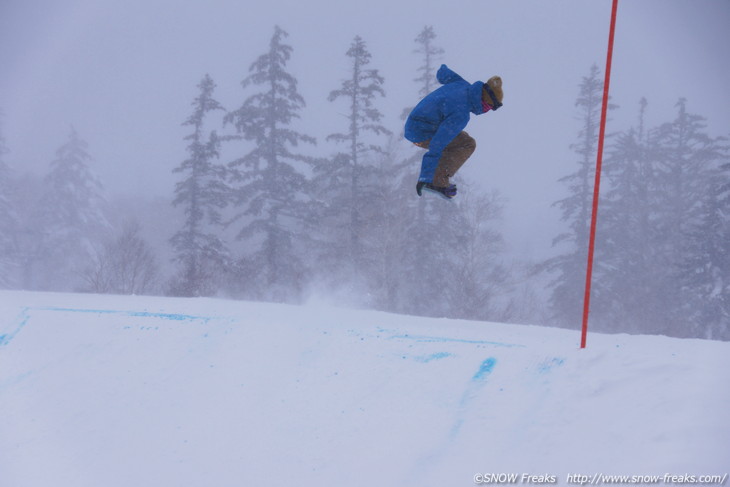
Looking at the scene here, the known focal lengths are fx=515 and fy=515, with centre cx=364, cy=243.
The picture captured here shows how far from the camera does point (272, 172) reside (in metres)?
21.5

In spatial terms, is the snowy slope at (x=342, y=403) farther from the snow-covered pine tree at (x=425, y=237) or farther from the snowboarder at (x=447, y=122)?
the snow-covered pine tree at (x=425, y=237)

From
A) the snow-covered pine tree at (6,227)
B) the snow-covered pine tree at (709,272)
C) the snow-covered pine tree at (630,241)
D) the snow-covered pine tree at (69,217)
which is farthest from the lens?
the snow-covered pine tree at (69,217)

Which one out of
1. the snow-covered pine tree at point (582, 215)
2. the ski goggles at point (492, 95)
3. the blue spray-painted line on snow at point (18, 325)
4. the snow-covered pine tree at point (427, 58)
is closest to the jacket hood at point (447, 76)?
the ski goggles at point (492, 95)

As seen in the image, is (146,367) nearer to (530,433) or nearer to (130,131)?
(530,433)

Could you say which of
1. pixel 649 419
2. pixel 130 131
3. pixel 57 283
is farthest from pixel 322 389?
pixel 130 131

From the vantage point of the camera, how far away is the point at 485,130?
13500 centimetres

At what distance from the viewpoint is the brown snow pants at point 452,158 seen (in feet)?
14.2

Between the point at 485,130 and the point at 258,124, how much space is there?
121491 mm

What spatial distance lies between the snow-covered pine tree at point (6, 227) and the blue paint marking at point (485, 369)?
33289 mm

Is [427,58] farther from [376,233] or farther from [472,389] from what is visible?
[472,389]

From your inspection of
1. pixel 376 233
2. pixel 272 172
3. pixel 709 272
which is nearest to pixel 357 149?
pixel 376 233

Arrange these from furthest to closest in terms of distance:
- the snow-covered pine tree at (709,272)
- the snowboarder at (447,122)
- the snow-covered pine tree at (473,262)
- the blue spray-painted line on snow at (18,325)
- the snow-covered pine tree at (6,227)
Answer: the snow-covered pine tree at (6,227)
the snow-covered pine tree at (473,262)
the snow-covered pine tree at (709,272)
the blue spray-painted line on snow at (18,325)
the snowboarder at (447,122)

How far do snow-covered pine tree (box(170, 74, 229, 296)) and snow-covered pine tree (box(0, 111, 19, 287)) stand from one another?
15534mm

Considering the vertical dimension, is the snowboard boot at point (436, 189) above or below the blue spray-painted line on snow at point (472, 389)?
above
